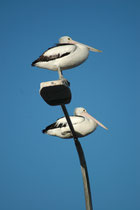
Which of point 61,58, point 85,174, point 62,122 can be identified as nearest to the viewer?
point 85,174

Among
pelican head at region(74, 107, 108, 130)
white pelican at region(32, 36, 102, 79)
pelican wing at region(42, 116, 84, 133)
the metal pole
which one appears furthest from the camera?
pelican head at region(74, 107, 108, 130)

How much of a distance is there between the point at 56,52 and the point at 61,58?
9.7 inches

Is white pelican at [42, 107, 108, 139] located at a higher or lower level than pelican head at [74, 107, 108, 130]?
lower

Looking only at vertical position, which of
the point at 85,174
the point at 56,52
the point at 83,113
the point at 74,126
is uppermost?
the point at 56,52

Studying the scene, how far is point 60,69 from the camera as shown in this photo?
8305 millimetres

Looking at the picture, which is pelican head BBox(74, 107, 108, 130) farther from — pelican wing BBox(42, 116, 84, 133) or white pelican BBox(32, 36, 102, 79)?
white pelican BBox(32, 36, 102, 79)

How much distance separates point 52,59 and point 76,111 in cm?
272

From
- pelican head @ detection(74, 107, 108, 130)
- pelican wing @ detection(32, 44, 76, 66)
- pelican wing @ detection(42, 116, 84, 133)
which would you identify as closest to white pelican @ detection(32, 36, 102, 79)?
pelican wing @ detection(32, 44, 76, 66)

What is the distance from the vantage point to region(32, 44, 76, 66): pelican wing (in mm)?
8398

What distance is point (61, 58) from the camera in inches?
328

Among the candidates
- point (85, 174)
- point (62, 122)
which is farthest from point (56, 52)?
point (85, 174)

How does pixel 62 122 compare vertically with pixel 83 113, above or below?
below

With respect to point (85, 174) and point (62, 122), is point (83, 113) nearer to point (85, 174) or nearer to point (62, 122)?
point (62, 122)

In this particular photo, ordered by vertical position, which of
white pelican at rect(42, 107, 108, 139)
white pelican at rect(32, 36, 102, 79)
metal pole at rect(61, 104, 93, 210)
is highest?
white pelican at rect(32, 36, 102, 79)
